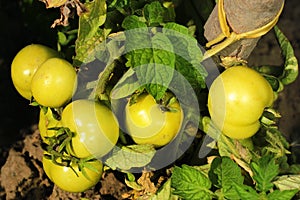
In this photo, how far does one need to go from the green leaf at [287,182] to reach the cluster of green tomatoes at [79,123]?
31cm

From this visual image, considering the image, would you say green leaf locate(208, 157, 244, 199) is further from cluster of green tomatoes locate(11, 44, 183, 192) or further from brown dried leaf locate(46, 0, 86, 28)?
brown dried leaf locate(46, 0, 86, 28)

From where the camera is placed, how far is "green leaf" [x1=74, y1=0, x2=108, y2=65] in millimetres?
1557

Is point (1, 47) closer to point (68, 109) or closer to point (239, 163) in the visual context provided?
point (68, 109)

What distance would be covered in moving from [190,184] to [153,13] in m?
0.43

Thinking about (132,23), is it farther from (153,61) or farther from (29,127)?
(29,127)

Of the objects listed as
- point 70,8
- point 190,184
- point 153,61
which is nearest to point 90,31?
point 70,8

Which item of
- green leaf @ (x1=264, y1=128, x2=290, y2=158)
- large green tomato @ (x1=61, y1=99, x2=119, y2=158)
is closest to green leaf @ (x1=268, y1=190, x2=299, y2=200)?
green leaf @ (x1=264, y1=128, x2=290, y2=158)

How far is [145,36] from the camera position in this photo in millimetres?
1527

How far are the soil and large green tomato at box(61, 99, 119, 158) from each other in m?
0.37

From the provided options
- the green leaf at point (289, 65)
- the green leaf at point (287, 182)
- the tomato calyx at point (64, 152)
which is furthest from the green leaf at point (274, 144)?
the tomato calyx at point (64, 152)

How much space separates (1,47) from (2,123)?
0.92 ft

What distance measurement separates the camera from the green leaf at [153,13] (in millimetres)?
1575

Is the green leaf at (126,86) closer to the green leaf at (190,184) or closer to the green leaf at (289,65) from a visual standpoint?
the green leaf at (190,184)

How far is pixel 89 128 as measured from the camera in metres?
1.54
